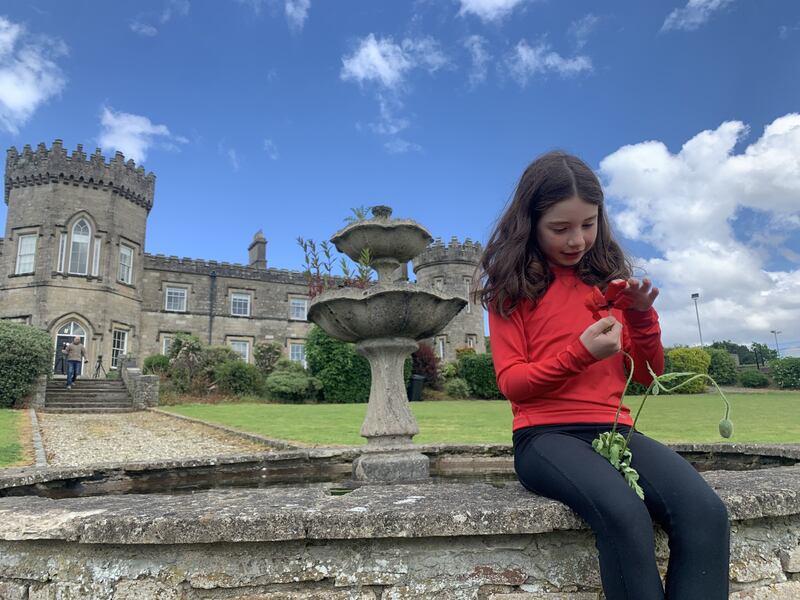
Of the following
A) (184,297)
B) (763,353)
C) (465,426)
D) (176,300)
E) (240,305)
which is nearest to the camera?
(465,426)

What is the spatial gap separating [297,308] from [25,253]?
1386 cm

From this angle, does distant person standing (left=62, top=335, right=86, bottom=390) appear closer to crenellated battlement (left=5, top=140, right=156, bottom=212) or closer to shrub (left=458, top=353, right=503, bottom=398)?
crenellated battlement (left=5, top=140, right=156, bottom=212)

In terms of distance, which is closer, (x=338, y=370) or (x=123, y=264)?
(x=338, y=370)

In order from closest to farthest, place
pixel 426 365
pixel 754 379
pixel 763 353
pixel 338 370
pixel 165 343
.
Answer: pixel 338 370 < pixel 426 365 < pixel 165 343 < pixel 754 379 < pixel 763 353

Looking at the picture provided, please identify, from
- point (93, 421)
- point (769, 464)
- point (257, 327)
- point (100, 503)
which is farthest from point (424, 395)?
point (100, 503)

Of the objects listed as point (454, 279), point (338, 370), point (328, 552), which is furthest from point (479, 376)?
point (328, 552)

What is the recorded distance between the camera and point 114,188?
87.0 feet

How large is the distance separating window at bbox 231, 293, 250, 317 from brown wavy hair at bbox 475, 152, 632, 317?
101ft

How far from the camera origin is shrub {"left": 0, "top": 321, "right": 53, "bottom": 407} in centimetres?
1695

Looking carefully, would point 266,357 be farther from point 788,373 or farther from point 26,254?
point 788,373

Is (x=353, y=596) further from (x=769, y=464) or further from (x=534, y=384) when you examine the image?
(x=769, y=464)

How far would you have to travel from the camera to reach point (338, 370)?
2266cm

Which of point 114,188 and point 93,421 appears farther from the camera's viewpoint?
point 114,188

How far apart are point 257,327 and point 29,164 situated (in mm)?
13388
